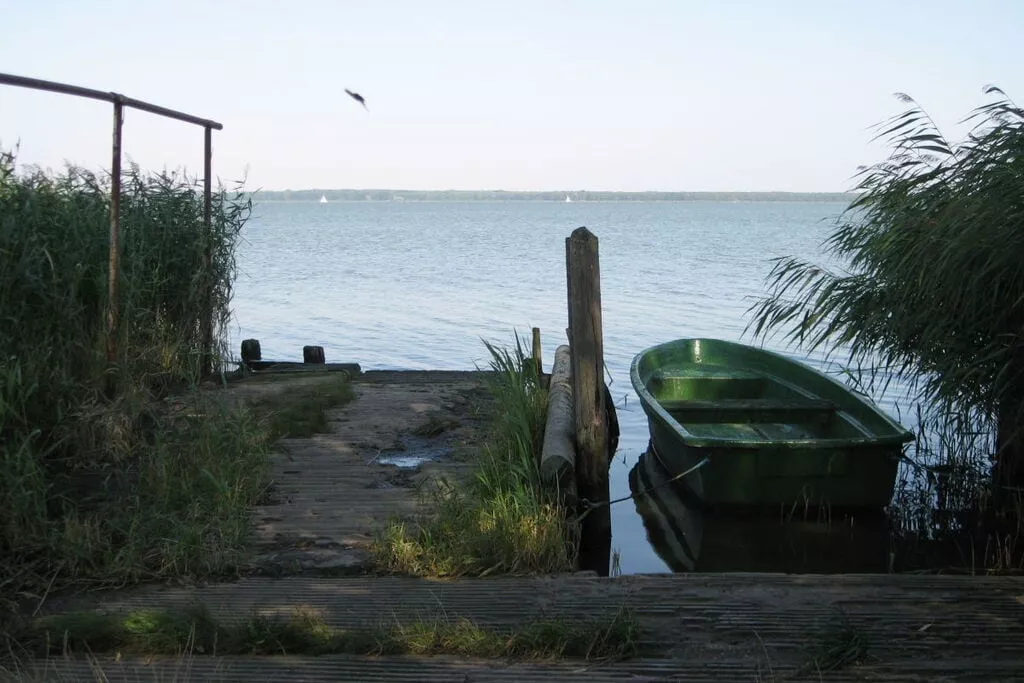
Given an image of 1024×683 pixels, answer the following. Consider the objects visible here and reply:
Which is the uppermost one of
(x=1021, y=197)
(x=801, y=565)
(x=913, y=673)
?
(x=1021, y=197)

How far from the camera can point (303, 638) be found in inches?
160

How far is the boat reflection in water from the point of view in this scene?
7141 millimetres

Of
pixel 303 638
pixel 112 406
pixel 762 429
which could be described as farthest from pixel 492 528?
pixel 762 429

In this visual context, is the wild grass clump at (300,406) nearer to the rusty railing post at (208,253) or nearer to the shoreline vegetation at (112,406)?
the shoreline vegetation at (112,406)

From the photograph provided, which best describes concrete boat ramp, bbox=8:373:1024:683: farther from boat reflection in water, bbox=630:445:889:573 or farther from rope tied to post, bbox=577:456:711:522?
boat reflection in water, bbox=630:445:889:573

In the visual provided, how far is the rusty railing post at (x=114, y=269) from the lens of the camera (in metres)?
6.86

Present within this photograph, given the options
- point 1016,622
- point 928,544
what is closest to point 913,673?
point 1016,622

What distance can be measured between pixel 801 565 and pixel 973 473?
1.91 m

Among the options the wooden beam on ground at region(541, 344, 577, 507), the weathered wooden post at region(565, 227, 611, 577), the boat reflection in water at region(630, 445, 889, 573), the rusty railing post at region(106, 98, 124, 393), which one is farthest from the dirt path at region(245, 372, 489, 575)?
the boat reflection in water at region(630, 445, 889, 573)

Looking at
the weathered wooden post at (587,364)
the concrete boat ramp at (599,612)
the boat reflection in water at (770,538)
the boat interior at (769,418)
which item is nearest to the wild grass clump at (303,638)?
the concrete boat ramp at (599,612)

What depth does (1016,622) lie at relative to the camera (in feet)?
14.4

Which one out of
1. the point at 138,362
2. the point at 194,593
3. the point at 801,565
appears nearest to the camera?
the point at 194,593

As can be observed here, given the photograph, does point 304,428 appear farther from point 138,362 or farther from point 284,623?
point 284,623

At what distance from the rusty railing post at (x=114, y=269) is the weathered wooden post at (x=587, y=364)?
2.96 m
